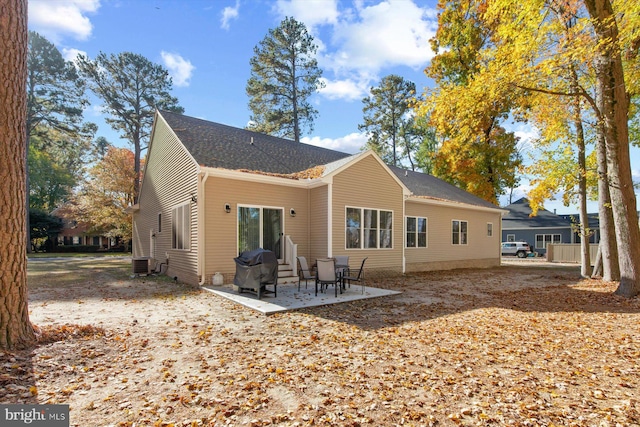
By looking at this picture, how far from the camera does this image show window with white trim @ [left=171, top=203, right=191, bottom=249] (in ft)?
32.9

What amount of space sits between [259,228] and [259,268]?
9.18ft

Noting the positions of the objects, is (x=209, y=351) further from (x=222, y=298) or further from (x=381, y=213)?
(x=381, y=213)

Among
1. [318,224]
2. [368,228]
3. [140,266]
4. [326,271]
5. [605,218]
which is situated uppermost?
[605,218]

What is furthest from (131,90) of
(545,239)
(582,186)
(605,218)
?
(545,239)

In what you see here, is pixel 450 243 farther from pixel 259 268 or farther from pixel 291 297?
pixel 259 268

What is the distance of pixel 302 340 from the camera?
4.87 m

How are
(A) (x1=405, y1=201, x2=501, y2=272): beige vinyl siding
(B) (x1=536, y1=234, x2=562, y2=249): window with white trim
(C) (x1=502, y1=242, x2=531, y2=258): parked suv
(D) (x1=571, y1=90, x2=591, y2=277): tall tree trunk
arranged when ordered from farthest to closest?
(B) (x1=536, y1=234, x2=562, y2=249): window with white trim, (C) (x1=502, y1=242, x2=531, y2=258): parked suv, (A) (x1=405, y1=201, x2=501, y2=272): beige vinyl siding, (D) (x1=571, y1=90, x2=591, y2=277): tall tree trunk

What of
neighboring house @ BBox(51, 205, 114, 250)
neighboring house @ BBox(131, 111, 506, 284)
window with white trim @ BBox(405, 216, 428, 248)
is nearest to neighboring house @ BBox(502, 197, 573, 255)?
window with white trim @ BBox(405, 216, 428, 248)

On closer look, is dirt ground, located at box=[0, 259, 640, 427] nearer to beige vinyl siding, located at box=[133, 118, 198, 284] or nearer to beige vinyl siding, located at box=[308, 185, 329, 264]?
beige vinyl siding, located at box=[133, 118, 198, 284]

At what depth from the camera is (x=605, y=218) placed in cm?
1030

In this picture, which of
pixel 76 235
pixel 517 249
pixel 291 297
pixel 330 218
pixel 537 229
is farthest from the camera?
pixel 76 235

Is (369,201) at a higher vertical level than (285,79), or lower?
lower

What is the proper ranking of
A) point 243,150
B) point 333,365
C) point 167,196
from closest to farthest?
point 333,365 < point 243,150 < point 167,196

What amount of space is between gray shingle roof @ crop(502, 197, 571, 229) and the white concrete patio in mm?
27398
